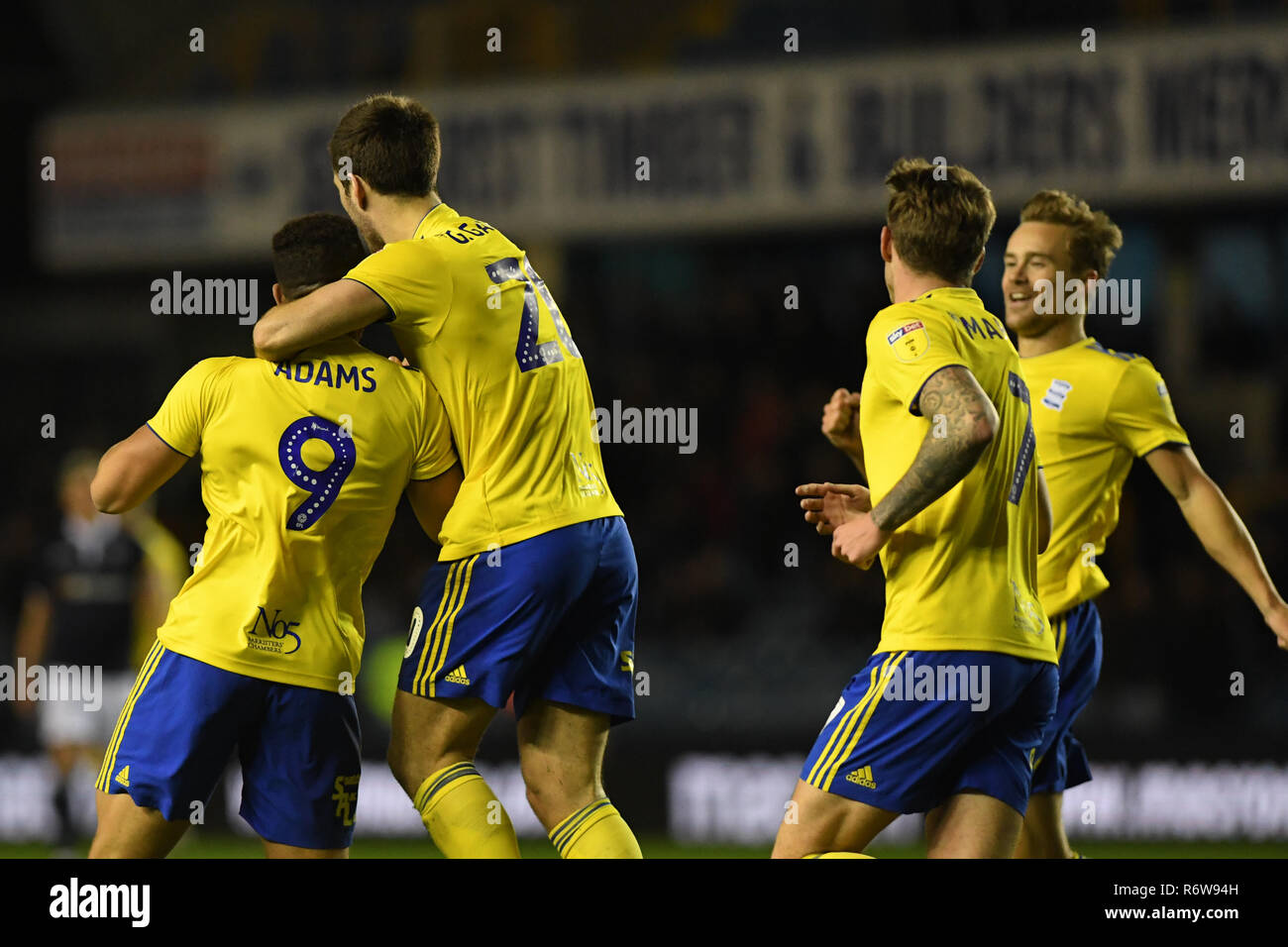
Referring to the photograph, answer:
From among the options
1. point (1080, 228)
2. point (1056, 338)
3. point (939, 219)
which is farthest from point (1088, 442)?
point (939, 219)

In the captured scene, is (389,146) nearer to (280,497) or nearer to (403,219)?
(403,219)

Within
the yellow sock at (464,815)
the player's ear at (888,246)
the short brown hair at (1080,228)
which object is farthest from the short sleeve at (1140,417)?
the yellow sock at (464,815)

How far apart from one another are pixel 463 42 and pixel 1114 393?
10.0 m

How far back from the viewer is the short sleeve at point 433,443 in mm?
4363

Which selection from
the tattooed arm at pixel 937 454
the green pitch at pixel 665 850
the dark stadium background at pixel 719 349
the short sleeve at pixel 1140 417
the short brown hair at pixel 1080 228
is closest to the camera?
the tattooed arm at pixel 937 454

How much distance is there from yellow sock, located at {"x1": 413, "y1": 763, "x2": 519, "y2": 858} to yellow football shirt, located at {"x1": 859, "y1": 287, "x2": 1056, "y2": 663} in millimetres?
1116

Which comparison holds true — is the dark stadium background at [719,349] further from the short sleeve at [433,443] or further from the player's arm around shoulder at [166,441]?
the player's arm around shoulder at [166,441]

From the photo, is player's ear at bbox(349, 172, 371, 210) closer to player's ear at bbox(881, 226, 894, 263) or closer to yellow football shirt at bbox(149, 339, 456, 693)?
yellow football shirt at bbox(149, 339, 456, 693)

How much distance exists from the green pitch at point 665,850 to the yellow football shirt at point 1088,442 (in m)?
4.54

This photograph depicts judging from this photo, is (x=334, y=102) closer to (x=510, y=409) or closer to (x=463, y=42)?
(x=463, y=42)

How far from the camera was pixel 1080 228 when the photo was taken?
17.3 ft

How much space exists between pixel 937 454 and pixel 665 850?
6.62 metres

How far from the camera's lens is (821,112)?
12375 millimetres

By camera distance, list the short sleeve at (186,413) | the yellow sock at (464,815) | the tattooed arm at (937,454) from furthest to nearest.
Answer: the yellow sock at (464,815) < the short sleeve at (186,413) < the tattooed arm at (937,454)
